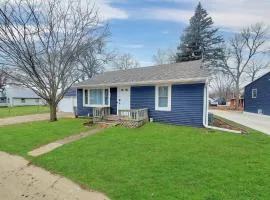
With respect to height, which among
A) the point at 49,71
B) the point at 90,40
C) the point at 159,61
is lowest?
the point at 49,71

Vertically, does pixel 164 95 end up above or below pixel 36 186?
above

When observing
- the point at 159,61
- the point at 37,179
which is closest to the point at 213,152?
the point at 37,179

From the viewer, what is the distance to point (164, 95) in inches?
596

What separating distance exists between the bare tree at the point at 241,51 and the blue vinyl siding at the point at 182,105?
91.5 feet

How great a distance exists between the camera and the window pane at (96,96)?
18.8 meters

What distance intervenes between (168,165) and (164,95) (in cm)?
864

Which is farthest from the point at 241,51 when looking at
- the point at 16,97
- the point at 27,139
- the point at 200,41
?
the point at 16,97

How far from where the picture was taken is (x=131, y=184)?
217 inches

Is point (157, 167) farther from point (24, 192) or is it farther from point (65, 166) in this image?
point (24, 192)

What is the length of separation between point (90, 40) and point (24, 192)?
46.9ft

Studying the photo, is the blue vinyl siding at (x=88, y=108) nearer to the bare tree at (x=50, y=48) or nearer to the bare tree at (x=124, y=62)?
the bare tree at (x=50, y=48)

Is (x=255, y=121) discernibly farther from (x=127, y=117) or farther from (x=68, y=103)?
(x=68, y=103)

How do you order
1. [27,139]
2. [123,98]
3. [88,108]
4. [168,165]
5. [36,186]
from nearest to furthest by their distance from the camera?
[36,186] → [168,165] → [27,139] → [123,98] → [88,108]

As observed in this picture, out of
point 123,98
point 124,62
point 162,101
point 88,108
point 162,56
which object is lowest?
point 88,108
